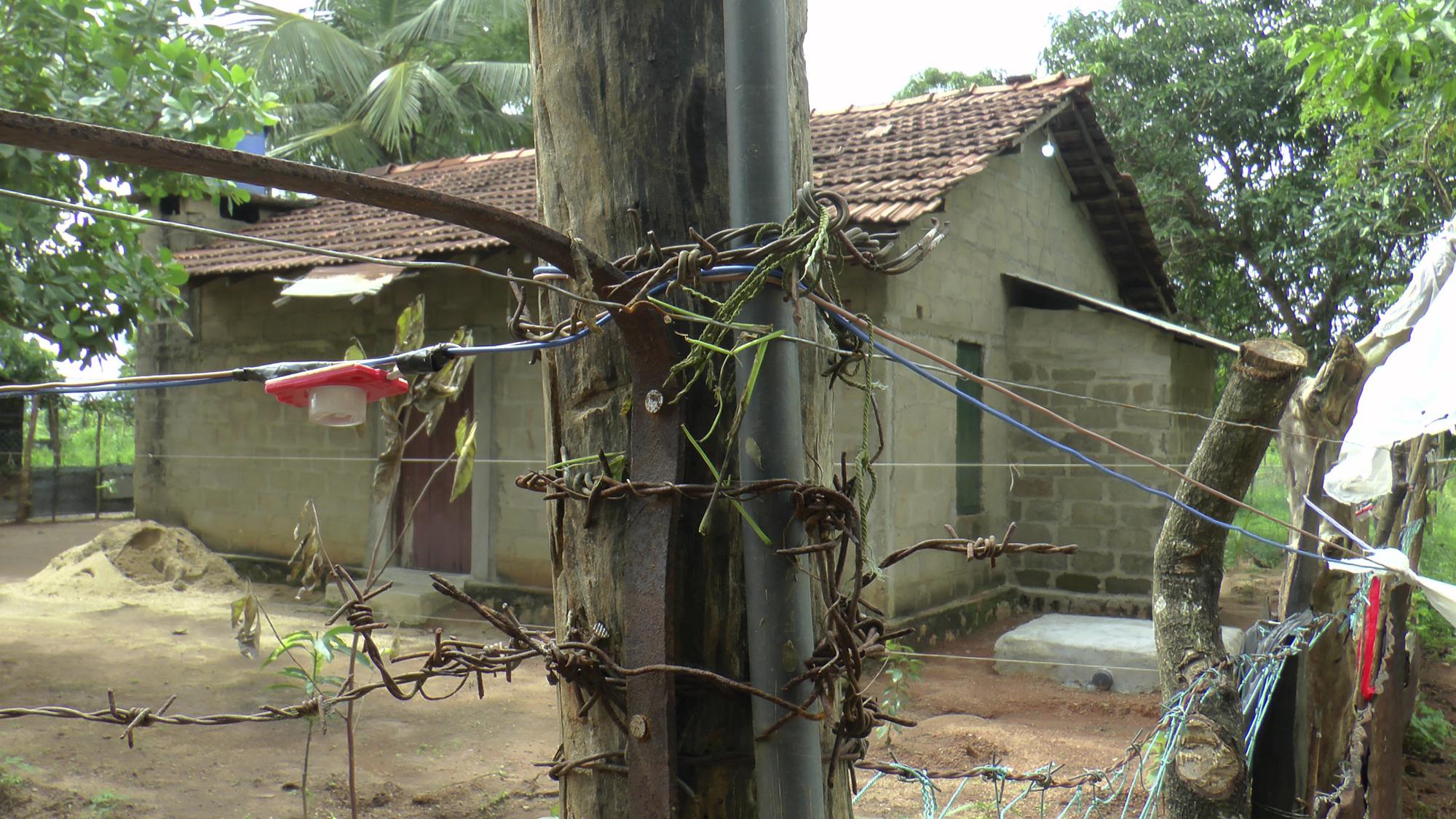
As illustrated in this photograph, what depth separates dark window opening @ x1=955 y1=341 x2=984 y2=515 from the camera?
30.5ft

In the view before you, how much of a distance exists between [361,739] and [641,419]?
203 inches

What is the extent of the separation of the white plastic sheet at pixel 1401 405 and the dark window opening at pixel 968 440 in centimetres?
539

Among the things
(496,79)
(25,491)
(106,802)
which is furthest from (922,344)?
(25,491)

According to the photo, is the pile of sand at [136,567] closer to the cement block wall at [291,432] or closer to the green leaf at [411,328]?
the cement block wall at [291,432]

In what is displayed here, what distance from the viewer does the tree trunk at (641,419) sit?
1658 millimetres

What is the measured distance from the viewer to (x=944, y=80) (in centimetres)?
2008

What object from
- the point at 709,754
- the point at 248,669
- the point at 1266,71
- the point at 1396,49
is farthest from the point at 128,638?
the point at 1266,71

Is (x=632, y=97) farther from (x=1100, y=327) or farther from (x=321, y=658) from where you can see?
(x=1100, y=327)

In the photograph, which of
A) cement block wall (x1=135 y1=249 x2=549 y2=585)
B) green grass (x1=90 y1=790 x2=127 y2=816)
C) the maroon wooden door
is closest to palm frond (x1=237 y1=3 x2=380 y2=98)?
cement block wall (x1=135 y1=249 x2=549 y2=585)

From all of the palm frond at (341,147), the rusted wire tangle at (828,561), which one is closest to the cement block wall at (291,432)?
the palm frond at (341,147)

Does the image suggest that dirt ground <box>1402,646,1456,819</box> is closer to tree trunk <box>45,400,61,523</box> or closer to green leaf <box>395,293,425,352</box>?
green leaf <box>395,293,425,352</box>

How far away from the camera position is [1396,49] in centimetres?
549

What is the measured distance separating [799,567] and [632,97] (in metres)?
0.78

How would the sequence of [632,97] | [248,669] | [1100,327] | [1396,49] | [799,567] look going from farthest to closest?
[1100,327] → [248,669] → [1396,49] → [632,97] → [799,567]
